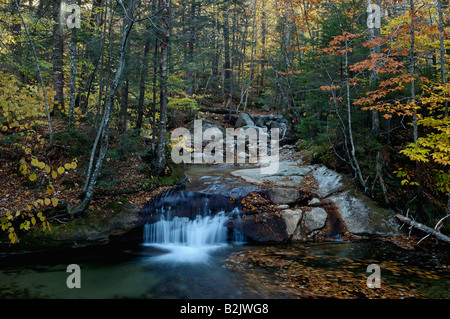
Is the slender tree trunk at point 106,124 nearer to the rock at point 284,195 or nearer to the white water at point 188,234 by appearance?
the white water at point 188,234

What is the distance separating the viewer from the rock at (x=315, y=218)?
7676 mm

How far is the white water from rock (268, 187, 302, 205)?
69.1 inches

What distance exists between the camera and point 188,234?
774 centimetres

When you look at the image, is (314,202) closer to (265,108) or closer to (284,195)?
(284,195)

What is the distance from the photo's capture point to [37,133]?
329 inches

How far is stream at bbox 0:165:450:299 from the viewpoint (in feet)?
15.1

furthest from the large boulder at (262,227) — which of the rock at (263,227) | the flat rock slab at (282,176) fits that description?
the flat rock slab at (282,176)

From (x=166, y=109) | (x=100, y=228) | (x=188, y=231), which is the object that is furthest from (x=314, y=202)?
(x=100, y=228)

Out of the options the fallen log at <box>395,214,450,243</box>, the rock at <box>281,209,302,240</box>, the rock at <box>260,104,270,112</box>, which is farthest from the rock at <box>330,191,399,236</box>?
the rock at <box>260,104,270,112</box>

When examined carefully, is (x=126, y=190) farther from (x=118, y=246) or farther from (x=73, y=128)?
(x=73, y=128)

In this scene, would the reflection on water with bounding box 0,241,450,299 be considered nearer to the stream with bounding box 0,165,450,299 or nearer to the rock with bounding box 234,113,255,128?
the stream with bounding box 0,165,450,299

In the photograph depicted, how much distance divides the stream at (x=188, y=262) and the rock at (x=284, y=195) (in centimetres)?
78
